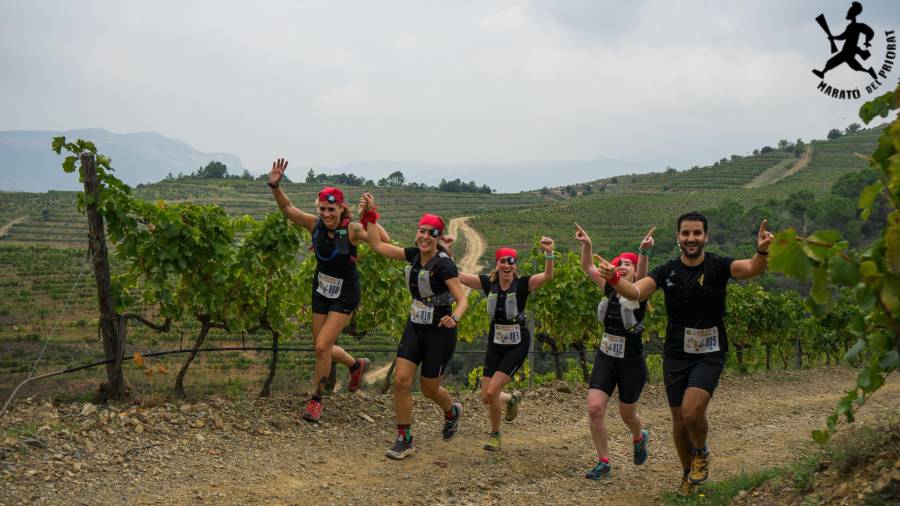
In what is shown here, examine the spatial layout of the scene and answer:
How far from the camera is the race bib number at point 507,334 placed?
282 inches

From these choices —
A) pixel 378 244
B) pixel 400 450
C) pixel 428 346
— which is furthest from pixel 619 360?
pixel 378 244

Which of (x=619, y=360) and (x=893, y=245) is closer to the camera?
(x=893, y=245)

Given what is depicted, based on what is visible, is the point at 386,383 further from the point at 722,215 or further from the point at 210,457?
the point at 722,215

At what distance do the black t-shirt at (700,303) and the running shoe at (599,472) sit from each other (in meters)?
1.41

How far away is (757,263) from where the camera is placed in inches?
215

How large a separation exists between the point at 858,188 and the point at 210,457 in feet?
165

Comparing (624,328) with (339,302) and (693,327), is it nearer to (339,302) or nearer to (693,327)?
(693,327)

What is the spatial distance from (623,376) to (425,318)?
1.84m

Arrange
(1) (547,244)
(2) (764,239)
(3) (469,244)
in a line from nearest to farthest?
(2) (764,239) → (1) (547,244) → (3) (469,244)

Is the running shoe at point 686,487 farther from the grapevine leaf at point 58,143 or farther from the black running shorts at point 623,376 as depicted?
the grapevine leaf at point 58,143

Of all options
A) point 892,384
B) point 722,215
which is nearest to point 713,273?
point 892,384

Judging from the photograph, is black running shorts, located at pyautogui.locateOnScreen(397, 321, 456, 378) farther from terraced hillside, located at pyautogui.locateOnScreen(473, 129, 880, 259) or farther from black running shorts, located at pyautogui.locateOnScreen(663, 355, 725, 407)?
terraced hillside, located at pyautogui.locateOnScreen(473, 129, 880, 259)

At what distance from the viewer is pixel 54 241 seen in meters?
56.8

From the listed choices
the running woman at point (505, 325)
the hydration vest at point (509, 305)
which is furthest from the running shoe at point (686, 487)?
the hydration vest at point (509, 305)
